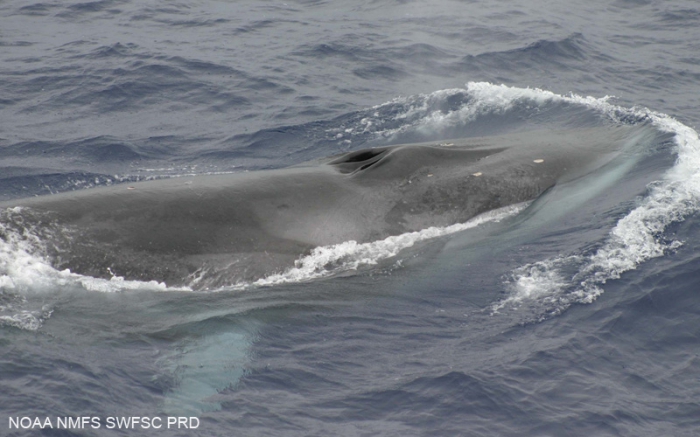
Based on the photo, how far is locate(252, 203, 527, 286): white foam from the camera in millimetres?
13430

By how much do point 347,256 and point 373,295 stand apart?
101cm

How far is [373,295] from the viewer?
13266 mm

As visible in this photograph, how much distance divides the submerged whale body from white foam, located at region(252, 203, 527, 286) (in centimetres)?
13

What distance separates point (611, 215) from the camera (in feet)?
51.9

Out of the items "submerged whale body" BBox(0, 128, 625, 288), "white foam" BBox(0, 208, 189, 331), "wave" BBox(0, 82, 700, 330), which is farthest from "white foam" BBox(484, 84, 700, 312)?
"white foam" BBox(0, 208, 189, 331)

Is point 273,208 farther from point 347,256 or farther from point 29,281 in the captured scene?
point 29,281

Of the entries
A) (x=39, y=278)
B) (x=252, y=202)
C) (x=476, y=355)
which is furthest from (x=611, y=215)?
(x=39, y=278)

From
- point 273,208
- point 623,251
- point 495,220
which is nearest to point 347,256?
point 273,208

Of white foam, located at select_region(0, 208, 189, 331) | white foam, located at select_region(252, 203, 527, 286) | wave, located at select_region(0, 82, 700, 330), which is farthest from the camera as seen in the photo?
white foam, located at select_region(252, 203, 527, 286)

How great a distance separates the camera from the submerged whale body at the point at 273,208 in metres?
12.9

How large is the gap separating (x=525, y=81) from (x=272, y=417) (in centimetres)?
2031

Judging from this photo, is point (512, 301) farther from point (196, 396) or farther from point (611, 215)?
point (196, 396)

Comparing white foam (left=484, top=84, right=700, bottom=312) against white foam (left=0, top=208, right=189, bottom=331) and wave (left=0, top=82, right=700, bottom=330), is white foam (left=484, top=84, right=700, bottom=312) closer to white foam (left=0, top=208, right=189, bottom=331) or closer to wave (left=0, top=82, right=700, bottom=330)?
wave (left=0, top=82, right=700, bottom=330)

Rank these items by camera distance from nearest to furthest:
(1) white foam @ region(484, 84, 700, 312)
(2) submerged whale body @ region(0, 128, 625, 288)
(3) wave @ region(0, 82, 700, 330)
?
(3) wave @ region(0, 82, 700, 330)
(2) submerged whale body @ region(0, 128, 625, 288)
(1) white foam @ region(484, 84, 700, 312)
